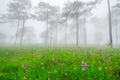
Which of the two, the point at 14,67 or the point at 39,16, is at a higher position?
the point at 39,16

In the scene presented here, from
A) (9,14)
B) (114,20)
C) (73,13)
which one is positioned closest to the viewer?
(73,13)

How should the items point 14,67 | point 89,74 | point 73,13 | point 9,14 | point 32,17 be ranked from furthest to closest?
point 9,14 < point 32,17 < point 73,13 < point 14,67 < point 89,74

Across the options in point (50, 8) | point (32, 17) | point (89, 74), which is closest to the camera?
point (89, 74)

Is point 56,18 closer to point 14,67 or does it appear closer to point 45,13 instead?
point 45,13

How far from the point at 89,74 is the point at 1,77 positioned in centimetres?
219

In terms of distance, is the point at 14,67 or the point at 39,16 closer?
the point at 14,67

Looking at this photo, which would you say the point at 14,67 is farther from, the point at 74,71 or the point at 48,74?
the point at 74,71

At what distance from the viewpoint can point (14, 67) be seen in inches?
152

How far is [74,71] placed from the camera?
118 inches

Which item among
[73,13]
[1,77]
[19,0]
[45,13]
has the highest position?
[19,0]

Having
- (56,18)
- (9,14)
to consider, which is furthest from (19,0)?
(56,18)

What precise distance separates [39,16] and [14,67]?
28006 mm

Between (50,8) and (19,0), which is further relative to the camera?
(50,8)

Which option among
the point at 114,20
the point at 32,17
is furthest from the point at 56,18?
the point at 114,20
